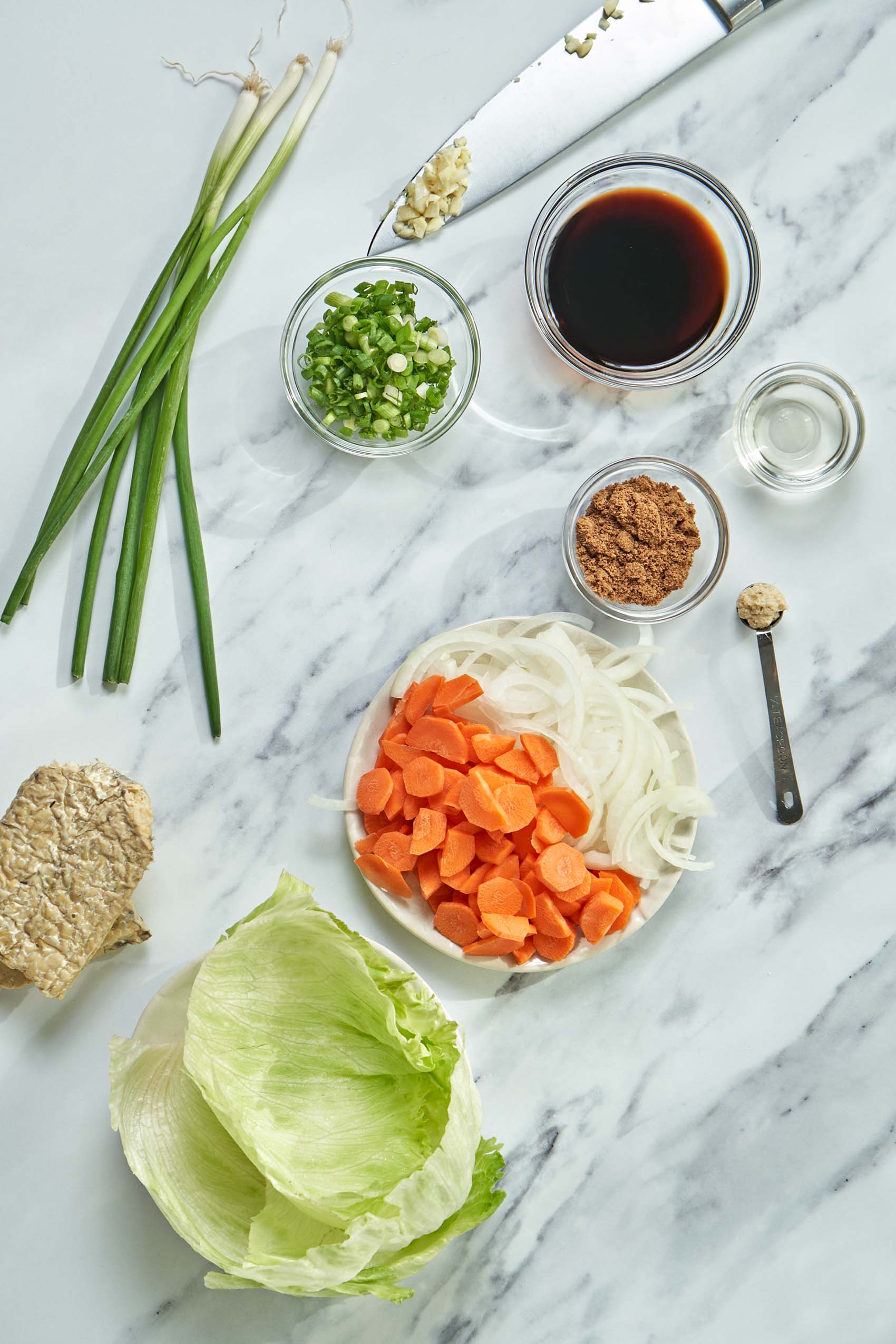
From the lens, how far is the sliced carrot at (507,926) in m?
2.11

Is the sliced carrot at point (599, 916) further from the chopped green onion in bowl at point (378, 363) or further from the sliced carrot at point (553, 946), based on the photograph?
the chopped green onion in bowl at point (378, 363)

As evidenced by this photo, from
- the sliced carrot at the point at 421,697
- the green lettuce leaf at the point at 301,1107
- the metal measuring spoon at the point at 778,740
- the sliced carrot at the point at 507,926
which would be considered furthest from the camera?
the metal measuring spoon at the point at 778,740

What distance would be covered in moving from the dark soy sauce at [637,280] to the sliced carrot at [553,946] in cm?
129

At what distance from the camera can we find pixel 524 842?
2201mm

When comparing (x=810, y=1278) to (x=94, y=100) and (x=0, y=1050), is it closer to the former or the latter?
(x=0, y=1050)

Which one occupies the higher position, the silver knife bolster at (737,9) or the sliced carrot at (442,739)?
the silver knife bolster at (737,9)

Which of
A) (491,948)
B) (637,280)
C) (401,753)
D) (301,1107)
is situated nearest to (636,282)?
(637,280)

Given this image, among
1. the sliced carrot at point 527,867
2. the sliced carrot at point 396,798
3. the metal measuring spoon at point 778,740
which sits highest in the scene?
the sliced carrot at point 396,798

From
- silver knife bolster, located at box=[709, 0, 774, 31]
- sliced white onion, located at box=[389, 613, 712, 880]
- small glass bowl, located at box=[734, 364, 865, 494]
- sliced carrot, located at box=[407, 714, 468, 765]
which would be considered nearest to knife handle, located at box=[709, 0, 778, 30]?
silver knife bolster, located at box=[709, 0, 774, 31]

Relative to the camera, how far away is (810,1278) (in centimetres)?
232

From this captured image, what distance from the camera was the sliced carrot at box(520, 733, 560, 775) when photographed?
2.18m

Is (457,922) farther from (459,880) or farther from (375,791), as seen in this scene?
(375,791)

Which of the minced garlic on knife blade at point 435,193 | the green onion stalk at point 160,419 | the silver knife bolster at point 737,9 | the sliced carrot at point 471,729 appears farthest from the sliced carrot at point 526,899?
the silver knife bolster at point 737,9

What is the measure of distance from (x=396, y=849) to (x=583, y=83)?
5.89 feet
